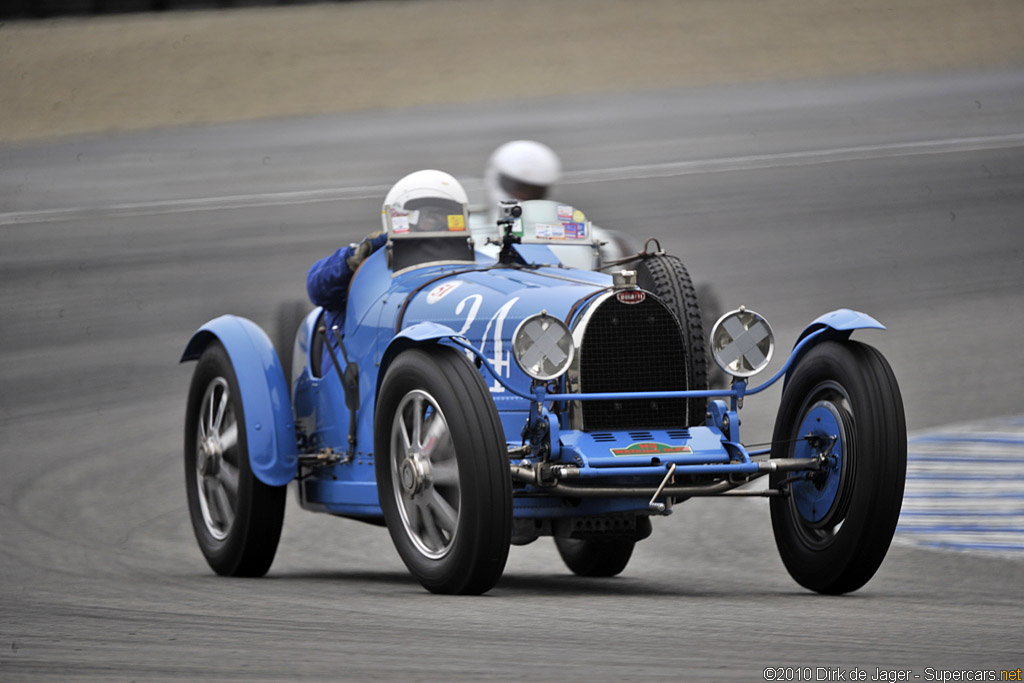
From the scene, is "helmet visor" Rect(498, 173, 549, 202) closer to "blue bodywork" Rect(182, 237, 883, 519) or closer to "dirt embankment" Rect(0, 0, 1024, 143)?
"blue bodywork" Rect(182, 237, 883, 519)

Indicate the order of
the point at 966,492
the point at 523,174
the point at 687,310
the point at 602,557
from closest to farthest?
the point at 687,310 → the point at 602,557 → the point at 523,174 → the point at 966,492

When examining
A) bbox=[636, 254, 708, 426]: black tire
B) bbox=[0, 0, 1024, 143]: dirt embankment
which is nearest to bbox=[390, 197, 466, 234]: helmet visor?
bbox=[636, 254, 708, 426]: black tire

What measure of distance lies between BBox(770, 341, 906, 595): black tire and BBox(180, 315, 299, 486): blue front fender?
93.0 inches

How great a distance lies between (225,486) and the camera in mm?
7996

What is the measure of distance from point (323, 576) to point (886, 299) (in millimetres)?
9826

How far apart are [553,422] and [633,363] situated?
0.56m

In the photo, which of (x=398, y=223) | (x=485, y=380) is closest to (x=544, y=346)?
(x=485, y=380)

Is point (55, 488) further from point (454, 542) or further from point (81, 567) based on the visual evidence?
point (454, 542)

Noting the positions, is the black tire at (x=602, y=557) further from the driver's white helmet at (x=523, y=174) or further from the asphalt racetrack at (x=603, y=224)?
the driver's white helmet at (x=523, y=174)

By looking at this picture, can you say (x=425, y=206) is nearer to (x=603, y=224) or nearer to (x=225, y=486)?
(x=225, y=486)

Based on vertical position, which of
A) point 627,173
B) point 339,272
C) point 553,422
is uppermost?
point 627,173

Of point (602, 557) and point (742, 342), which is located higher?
point (742, 342)

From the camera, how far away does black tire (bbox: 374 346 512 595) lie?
5.82m

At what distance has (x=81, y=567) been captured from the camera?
7875mm
